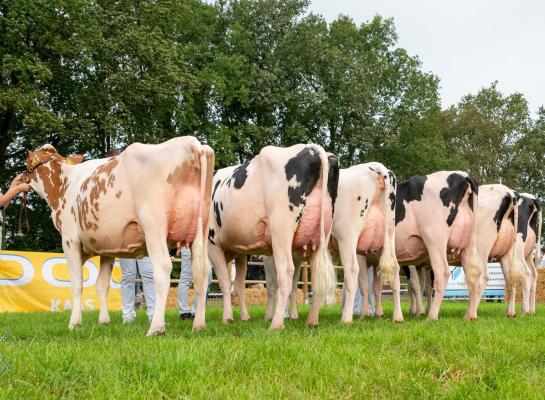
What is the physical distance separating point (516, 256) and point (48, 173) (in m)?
8.35

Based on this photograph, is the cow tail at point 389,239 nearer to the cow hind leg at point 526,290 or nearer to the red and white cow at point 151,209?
the red and white cow at point 151,209

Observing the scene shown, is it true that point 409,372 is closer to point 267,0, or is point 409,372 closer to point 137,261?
point 137,261

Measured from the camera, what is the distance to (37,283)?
14.7 m

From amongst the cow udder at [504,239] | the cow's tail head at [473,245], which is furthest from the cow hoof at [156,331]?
the cow udder at [504,239]

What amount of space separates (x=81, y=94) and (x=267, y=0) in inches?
565

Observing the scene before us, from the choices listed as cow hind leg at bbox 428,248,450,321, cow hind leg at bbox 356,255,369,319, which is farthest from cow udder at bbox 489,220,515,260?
cow hind leg at bbox 356,255,369,319

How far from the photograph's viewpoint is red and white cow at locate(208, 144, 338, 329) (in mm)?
7582

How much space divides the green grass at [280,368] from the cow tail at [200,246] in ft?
4.71

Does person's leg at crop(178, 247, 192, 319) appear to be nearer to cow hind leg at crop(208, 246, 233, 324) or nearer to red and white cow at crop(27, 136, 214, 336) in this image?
cow hind leg at crop(208, 246, 233, 324)

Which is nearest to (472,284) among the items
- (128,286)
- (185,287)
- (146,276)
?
(185,287)

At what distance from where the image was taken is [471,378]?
14.5 feet

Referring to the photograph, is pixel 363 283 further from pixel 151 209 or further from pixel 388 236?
pixel 151 209

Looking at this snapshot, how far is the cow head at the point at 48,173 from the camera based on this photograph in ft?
29.0

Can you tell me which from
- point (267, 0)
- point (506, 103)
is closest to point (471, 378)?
point (267, 0)
